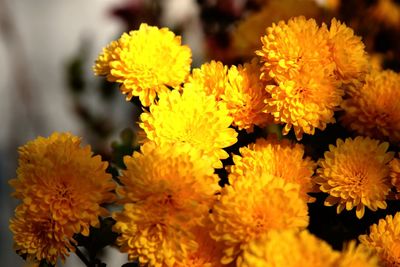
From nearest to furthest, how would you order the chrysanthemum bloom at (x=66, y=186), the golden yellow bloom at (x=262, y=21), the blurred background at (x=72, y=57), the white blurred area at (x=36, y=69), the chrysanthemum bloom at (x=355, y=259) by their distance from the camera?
the chrysanthemum bloom at (x=355, y=259)
the chrysanthemum bloom at (x=66, y=186)
the golden yellow bloom at (x=262, y=21)
the blurred background at (x=72, y=57)
the white blurred area at (x=36, y=69)

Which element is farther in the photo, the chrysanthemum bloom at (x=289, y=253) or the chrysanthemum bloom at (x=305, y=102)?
the chrysanthemum bloom at (x=305, y=102)

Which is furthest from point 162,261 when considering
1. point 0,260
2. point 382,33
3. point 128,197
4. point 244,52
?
point 0,260

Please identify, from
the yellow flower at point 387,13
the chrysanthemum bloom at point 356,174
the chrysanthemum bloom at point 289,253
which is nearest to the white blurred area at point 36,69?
the yellow flower at point 387,13

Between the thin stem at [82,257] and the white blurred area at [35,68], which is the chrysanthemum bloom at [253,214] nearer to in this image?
the thin stem at [82,257]

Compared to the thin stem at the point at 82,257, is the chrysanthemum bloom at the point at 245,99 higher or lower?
higher

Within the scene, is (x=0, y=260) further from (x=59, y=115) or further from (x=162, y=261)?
(x=162, y=261)

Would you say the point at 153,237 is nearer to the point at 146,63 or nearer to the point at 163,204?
the point at 163,204

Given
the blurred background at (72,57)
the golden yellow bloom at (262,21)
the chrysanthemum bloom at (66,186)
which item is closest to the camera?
the chrysanthemum bloom at (66,186)

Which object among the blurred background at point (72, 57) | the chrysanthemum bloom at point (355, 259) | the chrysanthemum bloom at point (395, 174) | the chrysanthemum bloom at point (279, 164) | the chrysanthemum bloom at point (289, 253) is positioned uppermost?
the blurred background at point (72, 57)
